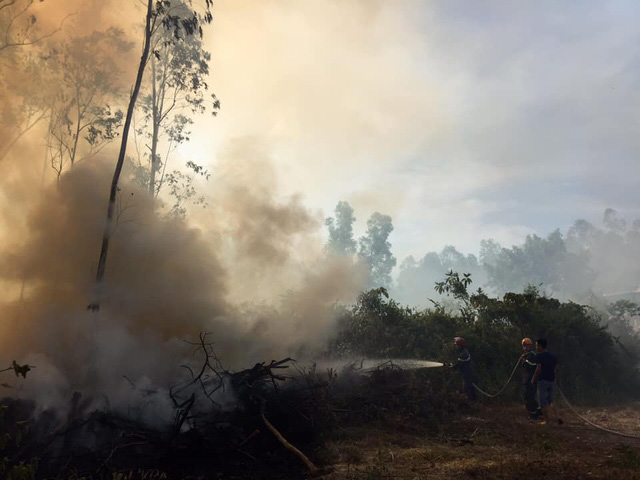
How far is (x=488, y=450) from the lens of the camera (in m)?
7.95

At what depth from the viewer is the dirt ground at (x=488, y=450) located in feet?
21.5

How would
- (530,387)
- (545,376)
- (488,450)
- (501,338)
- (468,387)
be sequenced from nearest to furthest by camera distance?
(488,450) < (545,376) < (530,387) < (468,387) < (501,338)

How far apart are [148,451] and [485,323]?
13.8 m

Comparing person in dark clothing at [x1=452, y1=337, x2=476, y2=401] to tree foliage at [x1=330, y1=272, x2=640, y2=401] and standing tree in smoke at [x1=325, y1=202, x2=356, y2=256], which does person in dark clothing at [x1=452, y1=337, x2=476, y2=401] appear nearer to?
tree foliage at [x1=330, y1=272, x2=640, y2=401]

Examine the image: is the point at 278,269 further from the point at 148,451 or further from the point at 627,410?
the point at 627,410

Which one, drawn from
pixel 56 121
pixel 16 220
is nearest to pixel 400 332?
pixel 16 220

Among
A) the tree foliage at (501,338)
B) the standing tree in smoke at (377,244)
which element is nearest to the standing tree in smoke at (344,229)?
the standing tree in smoke at (377,244)

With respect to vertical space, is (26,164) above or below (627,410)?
above

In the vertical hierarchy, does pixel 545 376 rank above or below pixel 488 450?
above

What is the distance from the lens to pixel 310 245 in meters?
17.2

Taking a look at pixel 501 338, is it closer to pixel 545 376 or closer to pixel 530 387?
pixel 530 387

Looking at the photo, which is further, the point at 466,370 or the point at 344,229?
the point at 344,229

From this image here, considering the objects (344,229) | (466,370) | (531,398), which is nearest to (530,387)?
(531,398)

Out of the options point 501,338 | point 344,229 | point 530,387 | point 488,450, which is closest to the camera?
point 488,450
